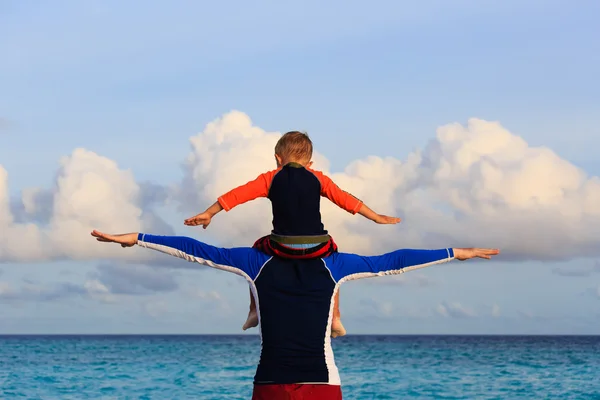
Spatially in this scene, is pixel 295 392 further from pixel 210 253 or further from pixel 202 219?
pixel 202 219

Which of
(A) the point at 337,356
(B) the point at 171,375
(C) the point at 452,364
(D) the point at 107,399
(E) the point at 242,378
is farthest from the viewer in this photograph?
(A) the point at 337,356

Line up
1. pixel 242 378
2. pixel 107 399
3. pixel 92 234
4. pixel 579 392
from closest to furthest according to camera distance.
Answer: pixel 92 234 → pixel 107 399 → pixel 579 392 → pixel 242 378

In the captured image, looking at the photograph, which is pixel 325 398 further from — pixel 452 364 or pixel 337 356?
pixel 337 356

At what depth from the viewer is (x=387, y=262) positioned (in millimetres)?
4977

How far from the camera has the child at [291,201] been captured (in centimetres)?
486

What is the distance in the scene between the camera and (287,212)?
4867mm

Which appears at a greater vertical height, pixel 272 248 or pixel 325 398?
pixel 272 248

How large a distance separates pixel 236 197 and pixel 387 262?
892 mm

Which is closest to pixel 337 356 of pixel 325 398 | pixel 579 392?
pixel 579 392

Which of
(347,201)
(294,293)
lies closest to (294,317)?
(294,293)

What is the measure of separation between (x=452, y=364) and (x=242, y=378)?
1324 cm

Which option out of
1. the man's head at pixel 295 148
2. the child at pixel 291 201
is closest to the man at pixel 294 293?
the child at pixel 291 201

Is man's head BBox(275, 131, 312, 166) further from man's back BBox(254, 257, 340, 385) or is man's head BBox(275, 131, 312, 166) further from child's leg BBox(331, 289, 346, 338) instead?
child's leg BBox(331, 289, 346, 338)

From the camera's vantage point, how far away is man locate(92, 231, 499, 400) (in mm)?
4906
